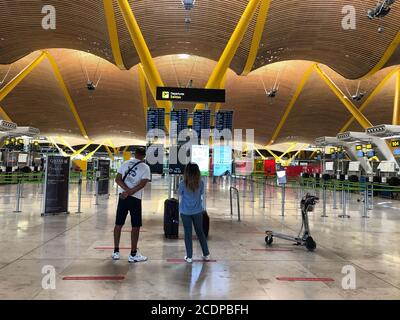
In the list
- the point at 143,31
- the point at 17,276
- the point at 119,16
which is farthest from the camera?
the point at 143,31

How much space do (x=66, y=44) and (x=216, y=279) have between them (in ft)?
75.2

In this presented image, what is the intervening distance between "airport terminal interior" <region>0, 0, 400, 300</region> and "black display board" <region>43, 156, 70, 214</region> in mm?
40

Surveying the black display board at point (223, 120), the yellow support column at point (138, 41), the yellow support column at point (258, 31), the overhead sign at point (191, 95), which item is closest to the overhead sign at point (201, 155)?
the overhead sign at point (191, 95)

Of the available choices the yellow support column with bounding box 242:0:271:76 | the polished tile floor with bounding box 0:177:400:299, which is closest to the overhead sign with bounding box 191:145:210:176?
the polished tile floor with bounding box 0:177:400:299

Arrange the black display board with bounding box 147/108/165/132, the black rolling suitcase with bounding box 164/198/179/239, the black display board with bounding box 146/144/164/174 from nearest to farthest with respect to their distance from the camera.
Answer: the black rolling suitcase with bounding box 164/198/179/239 → the black display board with bounding box 146/144/164/174 → the black display board with bounding box 147/108/165/132

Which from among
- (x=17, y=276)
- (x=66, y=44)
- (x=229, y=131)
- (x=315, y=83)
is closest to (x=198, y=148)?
(x=229, y=131)

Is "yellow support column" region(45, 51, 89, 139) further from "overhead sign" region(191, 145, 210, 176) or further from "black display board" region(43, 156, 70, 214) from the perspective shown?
"overhead sign" region(191, 145, 210, 176)

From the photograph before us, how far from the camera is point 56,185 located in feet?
37.8

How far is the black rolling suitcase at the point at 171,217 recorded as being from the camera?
8.06 metres

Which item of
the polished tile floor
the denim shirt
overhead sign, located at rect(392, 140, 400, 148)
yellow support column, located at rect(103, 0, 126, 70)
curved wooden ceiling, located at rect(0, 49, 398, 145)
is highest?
curved wooden ceiling, located at rect(0, 49, 398, 145)

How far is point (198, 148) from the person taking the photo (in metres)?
9.27

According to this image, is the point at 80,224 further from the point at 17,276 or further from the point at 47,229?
the point at 17,276

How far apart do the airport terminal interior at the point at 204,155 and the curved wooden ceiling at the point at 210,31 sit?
4.0 inches

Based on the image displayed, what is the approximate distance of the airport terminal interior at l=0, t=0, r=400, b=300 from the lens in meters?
5.27
